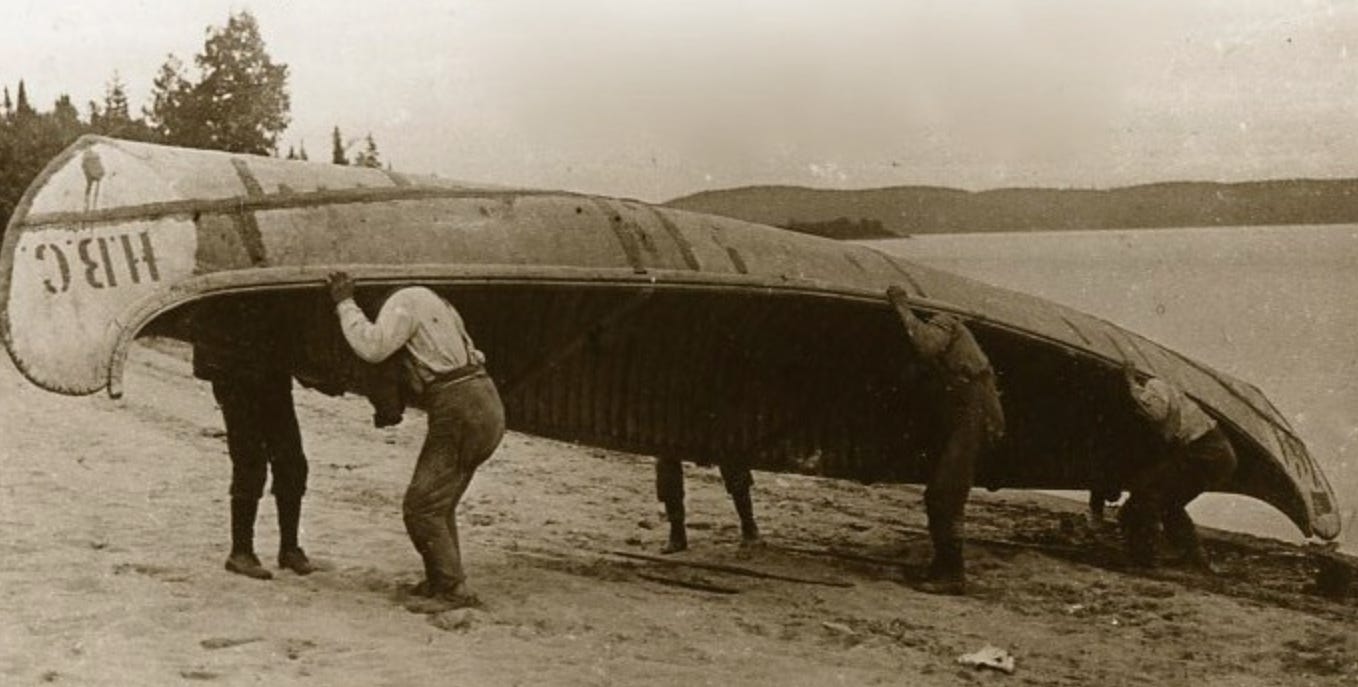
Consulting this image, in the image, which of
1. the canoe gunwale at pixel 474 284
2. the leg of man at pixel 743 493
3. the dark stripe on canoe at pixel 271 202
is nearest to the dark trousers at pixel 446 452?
the canoe gunwale at pixel 474 284

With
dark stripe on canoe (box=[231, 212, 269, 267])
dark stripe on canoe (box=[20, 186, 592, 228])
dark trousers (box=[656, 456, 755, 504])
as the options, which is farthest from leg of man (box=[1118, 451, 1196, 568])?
dark stripe on canoe (box=[231, 212, 269, 267])

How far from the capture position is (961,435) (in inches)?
284

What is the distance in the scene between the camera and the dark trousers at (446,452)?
5570mm

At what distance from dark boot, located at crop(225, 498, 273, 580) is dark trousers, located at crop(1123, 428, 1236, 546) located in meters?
5.45

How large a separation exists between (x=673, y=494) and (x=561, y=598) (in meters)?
1.91

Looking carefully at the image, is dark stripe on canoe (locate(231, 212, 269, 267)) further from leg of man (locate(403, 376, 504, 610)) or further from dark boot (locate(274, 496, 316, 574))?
dark boot (locate(274, 496, 316, 574))

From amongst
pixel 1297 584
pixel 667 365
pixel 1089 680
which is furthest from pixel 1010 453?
pixel 1089 680

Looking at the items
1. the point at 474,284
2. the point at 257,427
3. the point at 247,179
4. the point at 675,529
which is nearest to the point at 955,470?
the point at 675,529

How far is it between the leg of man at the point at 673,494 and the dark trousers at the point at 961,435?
1.52 metres

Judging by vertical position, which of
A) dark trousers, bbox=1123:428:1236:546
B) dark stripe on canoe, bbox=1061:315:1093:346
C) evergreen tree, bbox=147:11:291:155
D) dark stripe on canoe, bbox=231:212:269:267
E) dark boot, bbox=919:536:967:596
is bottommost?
dark boot, bbox=919:536:967:596

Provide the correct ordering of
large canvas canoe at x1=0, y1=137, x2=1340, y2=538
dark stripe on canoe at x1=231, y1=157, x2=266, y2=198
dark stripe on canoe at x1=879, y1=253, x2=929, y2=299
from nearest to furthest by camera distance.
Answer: large canvas canoe at x1=0, y1=137, x2=1340, y2=538, dark stripe on canoe at x1=231, y1=157, x2=266, y2=198, dark stripe on canoe at x1=879, y1=253, x2=929, y2=299

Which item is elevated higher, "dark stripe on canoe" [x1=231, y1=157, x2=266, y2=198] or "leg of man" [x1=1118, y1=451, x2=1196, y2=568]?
"dark stripe on canoe" [x1=231, y1=157, x2=266, y2=198]

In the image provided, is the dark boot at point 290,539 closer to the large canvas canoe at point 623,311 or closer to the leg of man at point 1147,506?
the large canvas canoe at point 623,311

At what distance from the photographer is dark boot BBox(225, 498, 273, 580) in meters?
6.07
